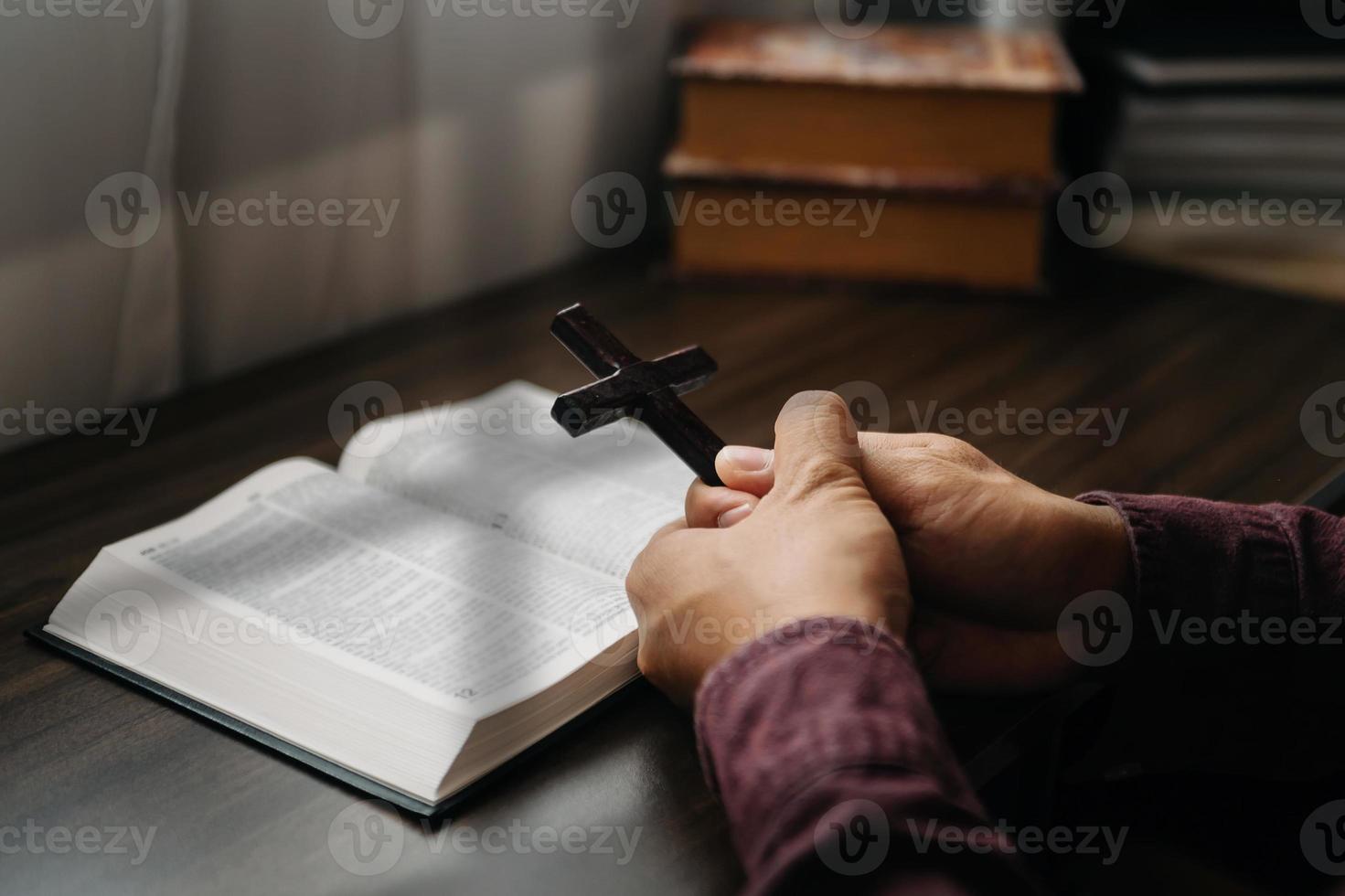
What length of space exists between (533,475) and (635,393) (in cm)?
17

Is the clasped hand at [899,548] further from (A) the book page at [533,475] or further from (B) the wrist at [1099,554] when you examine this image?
(A) the book page at [533,475]

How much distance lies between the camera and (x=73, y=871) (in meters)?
0.62

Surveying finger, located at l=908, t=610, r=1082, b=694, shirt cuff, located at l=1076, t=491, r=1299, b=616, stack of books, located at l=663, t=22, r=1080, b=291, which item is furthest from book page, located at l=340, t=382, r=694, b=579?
stack of books, located at l=663, t=22, r=1080, b=291

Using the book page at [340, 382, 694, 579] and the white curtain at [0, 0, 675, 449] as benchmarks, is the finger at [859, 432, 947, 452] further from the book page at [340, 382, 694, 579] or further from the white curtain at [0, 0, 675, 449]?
the white curtain at [0, 0, 675, 449]

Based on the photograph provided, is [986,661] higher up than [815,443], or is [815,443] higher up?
[815,443]

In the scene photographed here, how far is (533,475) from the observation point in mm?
975

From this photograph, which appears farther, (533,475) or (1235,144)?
(1235,144)

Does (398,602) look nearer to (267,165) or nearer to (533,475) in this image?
(533,475)

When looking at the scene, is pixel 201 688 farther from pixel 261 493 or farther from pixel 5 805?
pixel 261 493

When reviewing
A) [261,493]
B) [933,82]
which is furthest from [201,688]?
[933,82]

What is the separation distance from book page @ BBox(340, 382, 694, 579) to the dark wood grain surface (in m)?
0.10

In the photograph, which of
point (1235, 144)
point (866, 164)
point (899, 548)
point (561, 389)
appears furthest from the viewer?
point (1235, 144)

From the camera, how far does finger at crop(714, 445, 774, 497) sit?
0.78 metres

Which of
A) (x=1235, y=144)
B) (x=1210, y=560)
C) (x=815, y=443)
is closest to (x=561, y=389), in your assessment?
(x=815, y=443)
